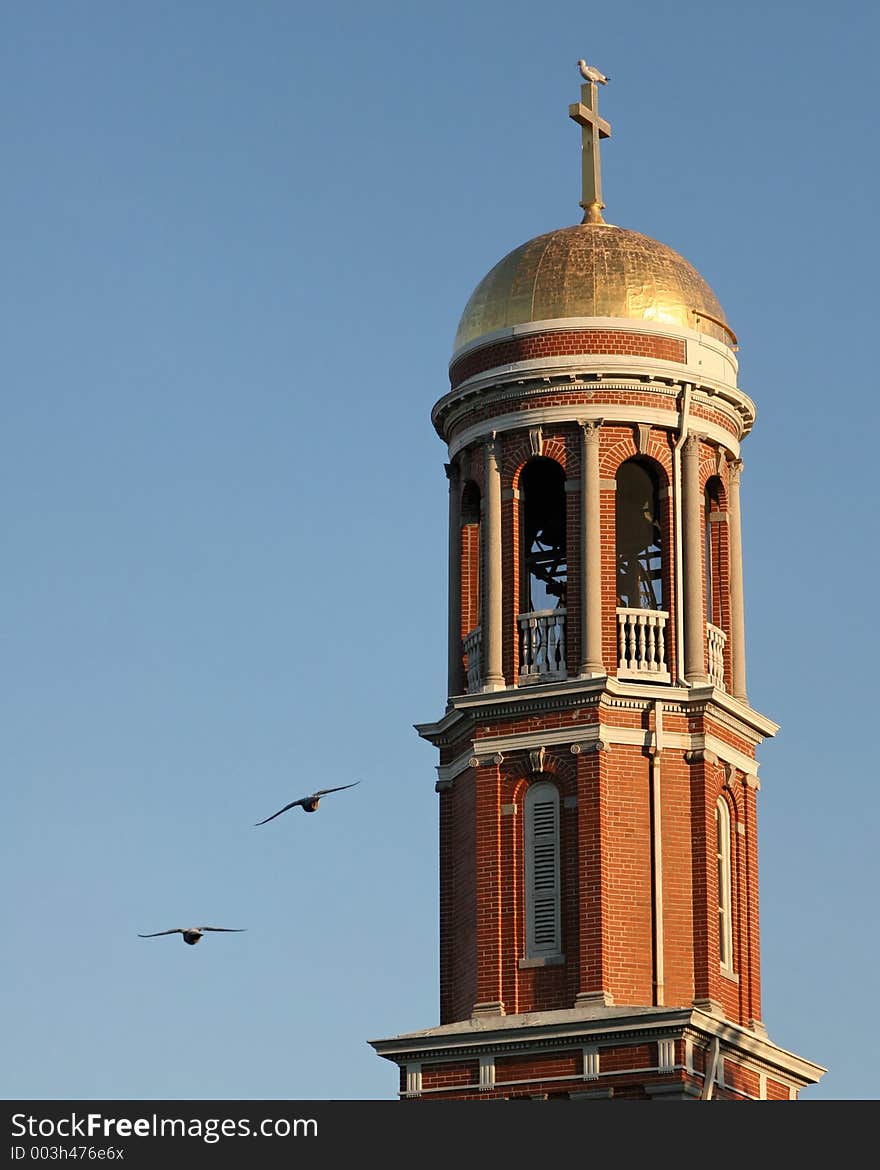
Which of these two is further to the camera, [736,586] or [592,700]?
[736,586]

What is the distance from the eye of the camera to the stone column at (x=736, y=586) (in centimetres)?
8106

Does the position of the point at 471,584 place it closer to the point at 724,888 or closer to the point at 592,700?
the point at 592,700

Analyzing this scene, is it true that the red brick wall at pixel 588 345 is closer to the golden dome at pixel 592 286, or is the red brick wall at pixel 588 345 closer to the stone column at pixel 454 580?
the golden dome at pixel 592 286

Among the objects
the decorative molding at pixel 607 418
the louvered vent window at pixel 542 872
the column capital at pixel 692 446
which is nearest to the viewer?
the louvered vent window at pixel 542 872

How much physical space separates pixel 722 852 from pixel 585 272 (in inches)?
478

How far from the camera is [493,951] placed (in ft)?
254

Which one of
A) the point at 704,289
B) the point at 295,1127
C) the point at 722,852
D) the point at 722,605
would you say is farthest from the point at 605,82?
the point at 295,1127

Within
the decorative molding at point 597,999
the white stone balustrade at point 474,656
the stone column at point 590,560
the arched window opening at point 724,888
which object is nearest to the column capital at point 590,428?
the stone column at point 590,560

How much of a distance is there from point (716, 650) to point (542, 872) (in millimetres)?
6268

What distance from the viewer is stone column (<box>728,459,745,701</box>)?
3191 inches

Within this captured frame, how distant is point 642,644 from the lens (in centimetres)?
7931

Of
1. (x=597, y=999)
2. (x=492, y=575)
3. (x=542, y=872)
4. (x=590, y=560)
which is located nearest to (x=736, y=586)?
(x=590, y=560)

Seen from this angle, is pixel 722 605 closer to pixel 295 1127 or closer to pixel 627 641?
pixel 627 641

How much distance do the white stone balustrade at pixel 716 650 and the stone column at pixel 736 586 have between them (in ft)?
0.76
